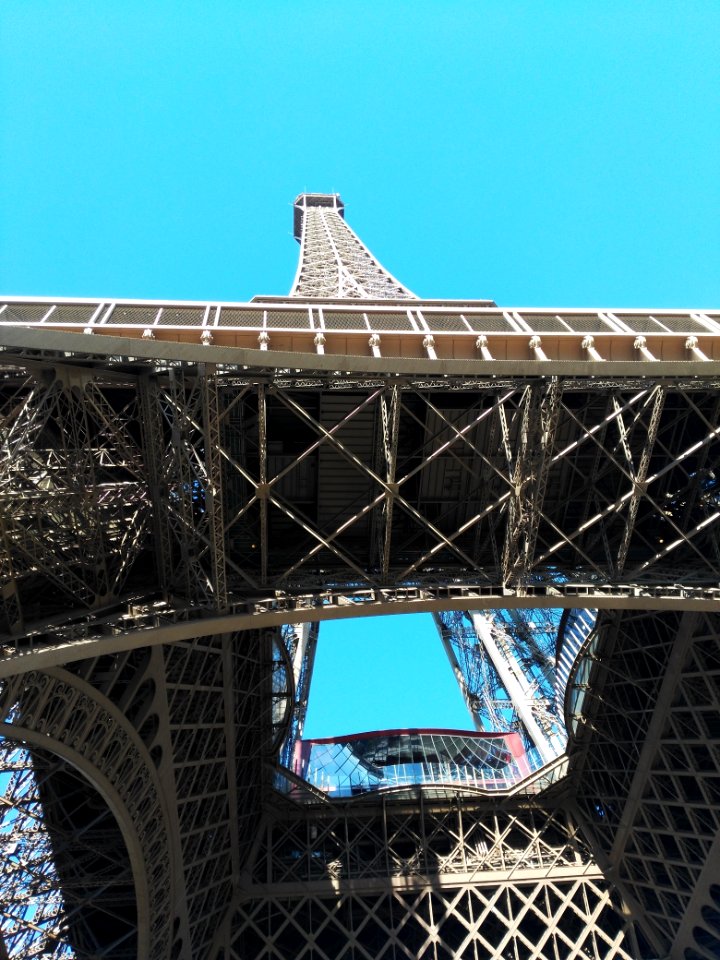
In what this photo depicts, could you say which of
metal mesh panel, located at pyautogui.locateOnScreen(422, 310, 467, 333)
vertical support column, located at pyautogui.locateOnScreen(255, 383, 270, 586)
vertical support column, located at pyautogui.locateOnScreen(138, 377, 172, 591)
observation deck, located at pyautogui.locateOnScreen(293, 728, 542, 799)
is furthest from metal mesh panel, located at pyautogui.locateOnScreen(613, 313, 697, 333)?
observation deck, located at pyautogui.locateOnScreen(293, 728, 542, 799)

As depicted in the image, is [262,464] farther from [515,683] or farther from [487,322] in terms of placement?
[515,683]

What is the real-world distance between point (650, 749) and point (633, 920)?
9.62 metres

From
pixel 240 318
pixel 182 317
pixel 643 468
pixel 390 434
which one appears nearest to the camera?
pixel 390 434

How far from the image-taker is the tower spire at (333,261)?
169 ft

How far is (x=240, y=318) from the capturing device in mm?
17125

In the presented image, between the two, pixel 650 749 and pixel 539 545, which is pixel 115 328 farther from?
pixel 650 749

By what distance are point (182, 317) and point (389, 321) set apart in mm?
5655

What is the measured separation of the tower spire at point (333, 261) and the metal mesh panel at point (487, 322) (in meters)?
19.3

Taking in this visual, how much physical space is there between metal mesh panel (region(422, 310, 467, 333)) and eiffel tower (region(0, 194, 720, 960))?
67 mm

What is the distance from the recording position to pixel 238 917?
28375 millimetres

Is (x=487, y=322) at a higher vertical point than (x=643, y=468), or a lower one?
higher

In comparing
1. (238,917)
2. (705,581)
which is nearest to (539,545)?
(705,581)

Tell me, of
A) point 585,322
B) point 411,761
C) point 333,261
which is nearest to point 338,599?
point 585,322

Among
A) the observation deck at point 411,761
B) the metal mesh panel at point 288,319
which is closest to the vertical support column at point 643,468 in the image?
the metal mesh panel at point 288,319
